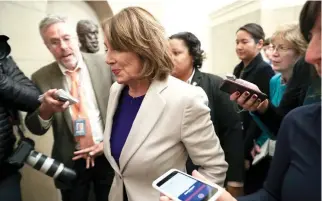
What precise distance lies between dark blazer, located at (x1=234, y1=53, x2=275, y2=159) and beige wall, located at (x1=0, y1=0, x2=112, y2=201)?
5.44ft

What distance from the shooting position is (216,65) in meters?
3.75

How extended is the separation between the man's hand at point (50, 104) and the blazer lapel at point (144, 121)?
41cm

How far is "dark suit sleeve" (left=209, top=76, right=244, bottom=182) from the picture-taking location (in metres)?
1.44

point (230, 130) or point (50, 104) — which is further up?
point (50, 104)

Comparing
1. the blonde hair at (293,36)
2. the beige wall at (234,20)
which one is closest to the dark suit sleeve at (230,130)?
the blonde hair at (293,36)

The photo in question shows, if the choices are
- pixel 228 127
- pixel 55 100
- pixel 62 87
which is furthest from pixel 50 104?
pixel 228 127

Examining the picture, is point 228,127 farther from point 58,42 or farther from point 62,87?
point 58,42

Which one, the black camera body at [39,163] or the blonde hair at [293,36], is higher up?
→ the blonde hair at [293,36]

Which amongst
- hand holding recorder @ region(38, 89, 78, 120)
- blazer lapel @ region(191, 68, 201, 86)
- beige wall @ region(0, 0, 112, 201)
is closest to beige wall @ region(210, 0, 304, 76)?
blazer lapel @ region(191, 68, 201, 86)

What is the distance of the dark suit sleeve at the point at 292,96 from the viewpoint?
41.8 inches

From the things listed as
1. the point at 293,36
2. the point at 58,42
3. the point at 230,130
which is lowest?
the point at 230,130

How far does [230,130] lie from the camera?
1.44m

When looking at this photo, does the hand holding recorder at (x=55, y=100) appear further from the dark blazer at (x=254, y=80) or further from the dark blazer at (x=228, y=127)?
the dark blazer at (x=254, y=80)

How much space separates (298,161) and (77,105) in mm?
1142
